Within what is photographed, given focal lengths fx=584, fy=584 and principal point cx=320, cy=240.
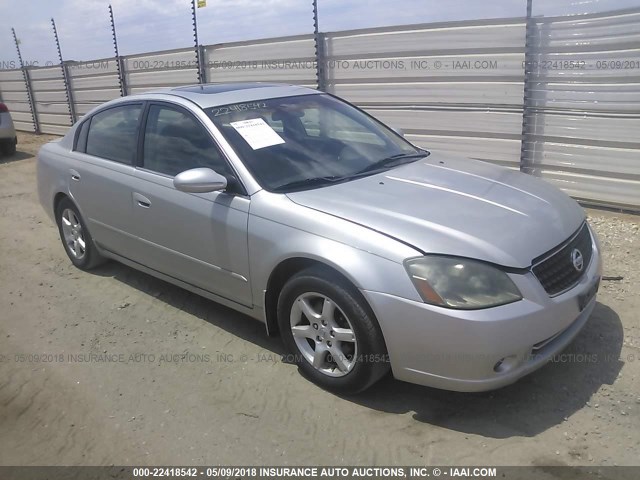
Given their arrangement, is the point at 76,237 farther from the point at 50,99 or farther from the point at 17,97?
the point at 17,97

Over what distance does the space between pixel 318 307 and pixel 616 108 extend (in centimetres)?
476

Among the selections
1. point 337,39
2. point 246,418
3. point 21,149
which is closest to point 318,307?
point 246,418

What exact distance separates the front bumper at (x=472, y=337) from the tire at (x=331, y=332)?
0.29ft

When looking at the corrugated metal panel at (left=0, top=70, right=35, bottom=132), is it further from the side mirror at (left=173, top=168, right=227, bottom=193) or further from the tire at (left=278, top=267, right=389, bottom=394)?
the tire at (left=278, top=267, right=389, bottom=394)

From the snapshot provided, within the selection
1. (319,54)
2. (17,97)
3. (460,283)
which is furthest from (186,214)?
(17,97)

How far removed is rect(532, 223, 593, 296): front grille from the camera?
2.88 m

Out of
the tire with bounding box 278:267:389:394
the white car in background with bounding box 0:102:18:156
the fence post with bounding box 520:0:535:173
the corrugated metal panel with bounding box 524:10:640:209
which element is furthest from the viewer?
the white car in background with bounding box 0:102:18:156

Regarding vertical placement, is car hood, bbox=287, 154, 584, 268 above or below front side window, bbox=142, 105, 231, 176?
below

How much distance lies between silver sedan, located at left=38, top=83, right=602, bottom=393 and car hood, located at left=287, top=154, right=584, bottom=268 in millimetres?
11

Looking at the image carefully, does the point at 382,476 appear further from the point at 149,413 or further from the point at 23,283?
the point at 23,283

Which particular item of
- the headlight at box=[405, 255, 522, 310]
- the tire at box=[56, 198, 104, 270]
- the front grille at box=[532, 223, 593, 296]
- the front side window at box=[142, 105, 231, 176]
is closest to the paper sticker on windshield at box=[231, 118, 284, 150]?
the front side window at box=[142, 105, 231, 176]

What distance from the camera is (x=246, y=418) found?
3102 mm

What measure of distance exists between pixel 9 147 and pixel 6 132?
0.45 meters

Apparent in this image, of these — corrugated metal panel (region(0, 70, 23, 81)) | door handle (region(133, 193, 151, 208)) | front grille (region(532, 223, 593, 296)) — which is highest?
corrugated metal panel (region(0, 70, 23, 81))
